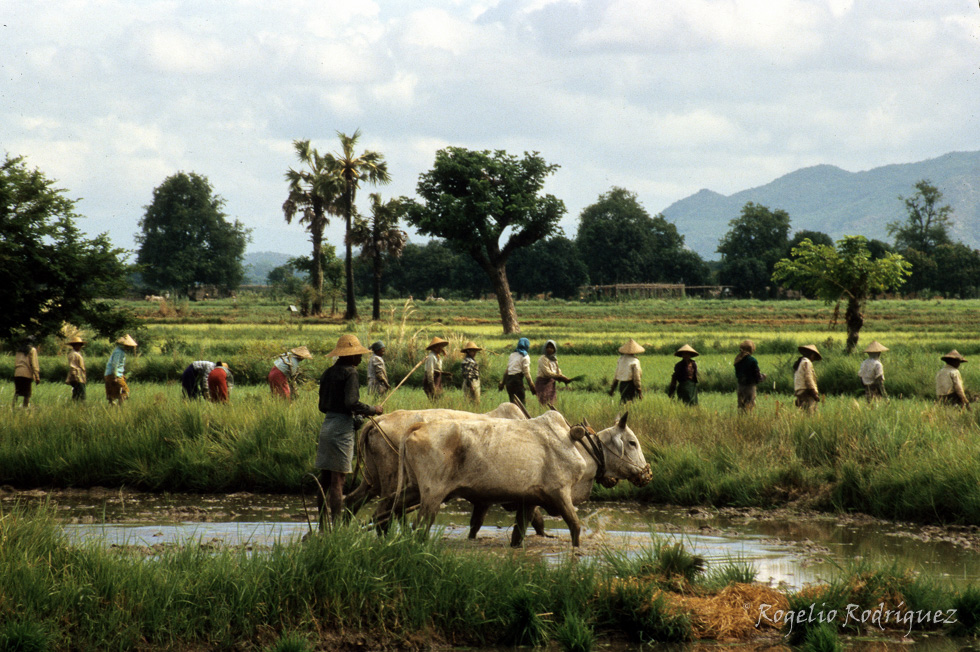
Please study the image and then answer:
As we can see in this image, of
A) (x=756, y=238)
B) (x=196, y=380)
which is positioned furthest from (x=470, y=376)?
(x=756, y=238)

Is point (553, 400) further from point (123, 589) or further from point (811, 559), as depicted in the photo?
point (123, 589)

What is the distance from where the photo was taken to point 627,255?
390 feet

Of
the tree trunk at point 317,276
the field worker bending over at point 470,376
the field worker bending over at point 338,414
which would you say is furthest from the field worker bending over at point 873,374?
the tree trunk at point 317,276

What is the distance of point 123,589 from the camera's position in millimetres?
6633

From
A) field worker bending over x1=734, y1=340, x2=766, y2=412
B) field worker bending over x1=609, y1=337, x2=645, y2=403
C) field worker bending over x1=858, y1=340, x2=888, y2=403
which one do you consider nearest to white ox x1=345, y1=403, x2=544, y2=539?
field worker bending over x1=734, y1=340, x2=766, y2=412

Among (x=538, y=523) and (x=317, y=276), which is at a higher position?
(x=317, y=276)

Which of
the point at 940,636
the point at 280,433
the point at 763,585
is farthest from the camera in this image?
the point at 280,433

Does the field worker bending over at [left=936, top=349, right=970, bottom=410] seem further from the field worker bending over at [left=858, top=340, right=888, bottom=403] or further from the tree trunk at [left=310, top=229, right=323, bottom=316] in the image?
the tree trunk at [left=310, top=229, right=323, bottom=316]

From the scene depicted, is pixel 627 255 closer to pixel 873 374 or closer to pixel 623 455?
pixel 873 374

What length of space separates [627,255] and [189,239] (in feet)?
177

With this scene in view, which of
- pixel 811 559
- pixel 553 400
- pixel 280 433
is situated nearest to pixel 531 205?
pixel 553 400

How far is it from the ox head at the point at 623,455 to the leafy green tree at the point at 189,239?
100544 millimetres

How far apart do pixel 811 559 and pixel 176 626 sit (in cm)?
620

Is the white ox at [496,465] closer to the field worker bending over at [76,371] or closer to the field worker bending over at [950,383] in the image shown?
the field worker bending over at [950,383]
